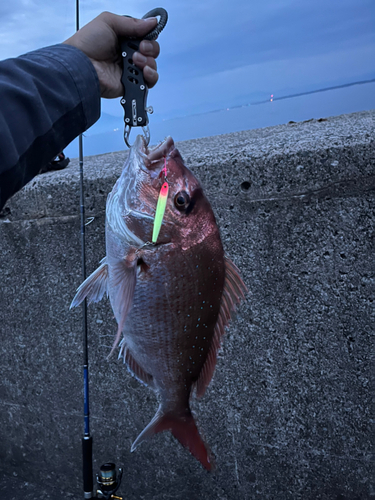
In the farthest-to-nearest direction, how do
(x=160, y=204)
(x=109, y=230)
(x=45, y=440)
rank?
(x=45, y=440) < (x=109, y=230) < (x=160, y=204)

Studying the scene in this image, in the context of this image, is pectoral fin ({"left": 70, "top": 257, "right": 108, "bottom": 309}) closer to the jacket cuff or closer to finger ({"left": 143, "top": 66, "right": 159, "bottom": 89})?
the jacket cuff

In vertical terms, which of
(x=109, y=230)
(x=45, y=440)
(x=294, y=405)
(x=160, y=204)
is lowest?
(x=45, y=440)

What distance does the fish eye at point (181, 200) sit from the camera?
4.91 feet

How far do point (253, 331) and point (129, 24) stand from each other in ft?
6.15

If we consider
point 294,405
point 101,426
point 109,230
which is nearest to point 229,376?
point 294,405

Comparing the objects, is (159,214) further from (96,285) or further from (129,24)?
(129,24)

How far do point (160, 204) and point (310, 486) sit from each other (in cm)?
230

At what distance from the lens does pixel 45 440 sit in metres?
3.35

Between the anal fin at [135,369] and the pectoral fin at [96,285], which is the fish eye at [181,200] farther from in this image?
the anal fin at [135,369]

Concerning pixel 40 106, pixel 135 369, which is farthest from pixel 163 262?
pixel 40 106

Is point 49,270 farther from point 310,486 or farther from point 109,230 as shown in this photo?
point 310,486

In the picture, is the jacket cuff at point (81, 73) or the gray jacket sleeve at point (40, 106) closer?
the gray jacket sleeve at point (40, 106)

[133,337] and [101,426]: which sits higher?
[133,337]

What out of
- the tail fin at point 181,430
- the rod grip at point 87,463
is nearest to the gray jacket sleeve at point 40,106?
the tail fin at point 181,430
